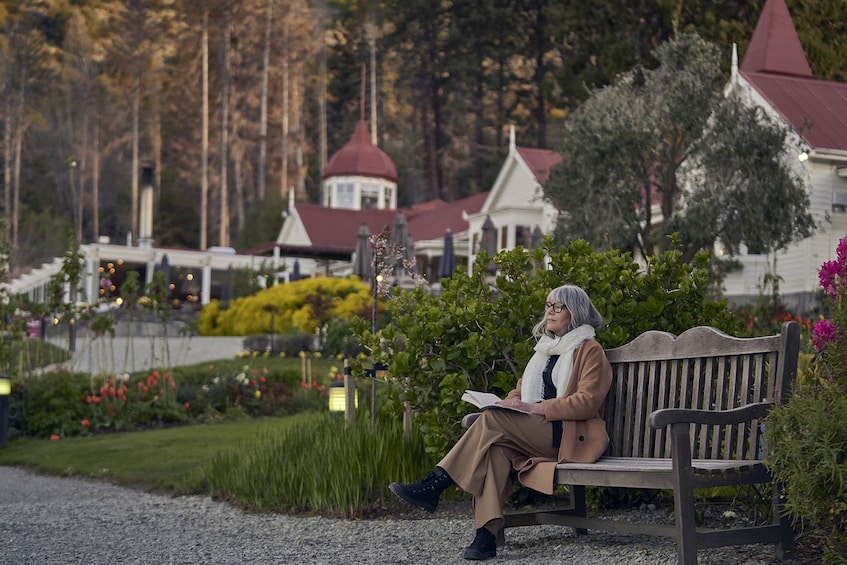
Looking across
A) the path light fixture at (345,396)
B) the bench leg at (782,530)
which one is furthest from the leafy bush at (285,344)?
the bench leg at (782,530)

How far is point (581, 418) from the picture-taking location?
5.59 meters

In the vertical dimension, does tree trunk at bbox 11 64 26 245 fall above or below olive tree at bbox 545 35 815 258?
above

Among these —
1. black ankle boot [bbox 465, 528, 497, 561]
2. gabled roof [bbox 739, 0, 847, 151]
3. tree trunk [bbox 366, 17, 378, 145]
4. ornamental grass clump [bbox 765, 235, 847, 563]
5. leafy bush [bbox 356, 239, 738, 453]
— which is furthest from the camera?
tree trunk [bbox 366, 17, 378, 145]

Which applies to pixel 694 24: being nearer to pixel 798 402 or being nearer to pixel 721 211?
pixel 721 211

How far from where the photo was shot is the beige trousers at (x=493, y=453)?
17.9 ft

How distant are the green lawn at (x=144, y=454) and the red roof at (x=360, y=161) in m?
39.3

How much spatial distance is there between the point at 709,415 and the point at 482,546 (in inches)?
49.4

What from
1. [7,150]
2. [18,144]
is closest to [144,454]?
[7,150]

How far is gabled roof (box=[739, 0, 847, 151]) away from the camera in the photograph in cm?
2300

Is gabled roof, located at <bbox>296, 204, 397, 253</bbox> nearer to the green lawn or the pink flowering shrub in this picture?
the green lawn

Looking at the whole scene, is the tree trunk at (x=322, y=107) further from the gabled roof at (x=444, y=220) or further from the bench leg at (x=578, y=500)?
the bench leg at (x=578, y=500)

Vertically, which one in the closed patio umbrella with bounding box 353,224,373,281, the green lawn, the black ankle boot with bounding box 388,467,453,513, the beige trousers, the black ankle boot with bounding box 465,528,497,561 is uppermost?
the closed patio umbrella with bounding box 353,224,373,281

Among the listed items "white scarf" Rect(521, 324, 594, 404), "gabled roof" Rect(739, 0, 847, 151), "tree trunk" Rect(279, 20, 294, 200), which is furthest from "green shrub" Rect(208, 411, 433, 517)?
"tree trunk" Rect(279, 20, 294, 200)

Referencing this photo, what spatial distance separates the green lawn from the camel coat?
3273mm
